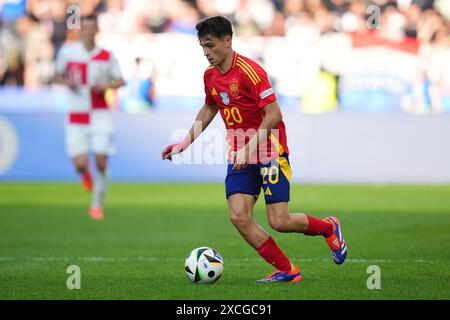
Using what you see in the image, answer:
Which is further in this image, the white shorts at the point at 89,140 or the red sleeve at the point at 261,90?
the white shorts at the point at 89,140

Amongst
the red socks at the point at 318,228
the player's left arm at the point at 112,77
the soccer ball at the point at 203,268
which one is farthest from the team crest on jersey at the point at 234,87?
the player's left arm at the point at 112,77

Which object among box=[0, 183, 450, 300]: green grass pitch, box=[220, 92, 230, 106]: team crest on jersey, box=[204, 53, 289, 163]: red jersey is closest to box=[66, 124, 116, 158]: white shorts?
box=[0, 183, 450, 300]: green grass pitch

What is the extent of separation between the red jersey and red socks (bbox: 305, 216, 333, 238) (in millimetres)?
591

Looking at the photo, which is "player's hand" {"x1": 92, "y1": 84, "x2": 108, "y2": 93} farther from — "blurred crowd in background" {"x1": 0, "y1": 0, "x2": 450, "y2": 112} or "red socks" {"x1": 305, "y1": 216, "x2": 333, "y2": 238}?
"blurred crowd in background" {"x1": 0, "y1": 0, "x2": 450, "y2": 112}

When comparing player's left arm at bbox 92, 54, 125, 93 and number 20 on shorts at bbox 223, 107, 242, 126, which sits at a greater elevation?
player's left arm at bbox 92, 54, 125, 93

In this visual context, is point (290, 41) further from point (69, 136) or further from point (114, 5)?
point (69, 136)

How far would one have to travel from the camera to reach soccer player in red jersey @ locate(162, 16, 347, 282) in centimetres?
718

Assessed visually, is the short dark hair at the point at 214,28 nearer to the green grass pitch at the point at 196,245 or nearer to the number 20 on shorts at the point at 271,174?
the number 20 on shorts at the point at 271,174

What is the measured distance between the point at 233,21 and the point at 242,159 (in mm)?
14014

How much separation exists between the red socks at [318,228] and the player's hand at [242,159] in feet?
2.69

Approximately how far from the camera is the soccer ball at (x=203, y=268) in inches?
287

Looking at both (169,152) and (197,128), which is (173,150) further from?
(197,128)

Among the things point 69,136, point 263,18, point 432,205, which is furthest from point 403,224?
point 263,18
